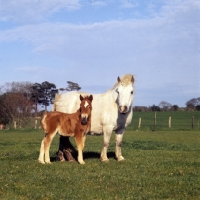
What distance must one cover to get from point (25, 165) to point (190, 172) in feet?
14.8

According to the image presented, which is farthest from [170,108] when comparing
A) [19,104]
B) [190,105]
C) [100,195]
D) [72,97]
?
[100,195]

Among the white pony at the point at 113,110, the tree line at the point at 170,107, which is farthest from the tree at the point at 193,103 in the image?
the white pony at the point at 113,110

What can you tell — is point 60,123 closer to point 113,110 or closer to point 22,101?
point 113,110

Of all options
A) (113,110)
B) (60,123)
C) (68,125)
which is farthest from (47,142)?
(113,110)

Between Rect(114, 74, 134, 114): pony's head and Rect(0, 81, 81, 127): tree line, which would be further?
Rect(0, 81, 81, 127): tree line

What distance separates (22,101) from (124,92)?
57.2 metres

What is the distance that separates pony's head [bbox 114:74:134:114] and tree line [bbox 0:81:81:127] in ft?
149

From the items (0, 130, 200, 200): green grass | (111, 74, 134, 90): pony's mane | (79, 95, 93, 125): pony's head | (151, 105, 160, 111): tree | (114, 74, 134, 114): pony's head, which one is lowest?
(0, 130, 200, 200): green grass

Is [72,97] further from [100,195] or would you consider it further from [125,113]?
[100,195]

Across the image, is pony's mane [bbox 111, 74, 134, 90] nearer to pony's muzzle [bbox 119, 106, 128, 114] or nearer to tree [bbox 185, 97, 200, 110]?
pony's muzzle [bbox 119, 106, 128, 114]

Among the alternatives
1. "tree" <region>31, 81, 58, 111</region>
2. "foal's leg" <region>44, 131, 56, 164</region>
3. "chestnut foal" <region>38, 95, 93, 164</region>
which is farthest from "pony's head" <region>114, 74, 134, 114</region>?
"tree" <region>31, 81, 58, 111</region>

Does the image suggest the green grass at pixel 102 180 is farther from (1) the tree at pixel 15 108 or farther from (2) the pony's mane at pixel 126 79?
(1) the tree at pixel 15 108

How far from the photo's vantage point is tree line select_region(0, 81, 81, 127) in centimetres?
6431

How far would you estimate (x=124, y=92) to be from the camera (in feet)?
39.6
